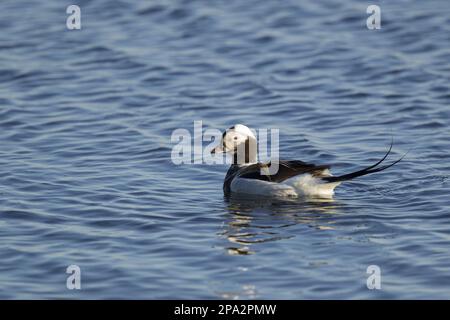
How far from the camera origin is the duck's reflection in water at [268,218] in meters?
10.1

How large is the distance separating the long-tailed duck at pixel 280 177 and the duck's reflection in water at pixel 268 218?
0.11 metres

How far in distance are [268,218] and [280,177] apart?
0.82 metres

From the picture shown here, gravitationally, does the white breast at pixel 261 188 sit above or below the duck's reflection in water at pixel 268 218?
above

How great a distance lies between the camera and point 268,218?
1095 cm

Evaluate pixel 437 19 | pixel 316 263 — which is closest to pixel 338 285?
pixel 316 263

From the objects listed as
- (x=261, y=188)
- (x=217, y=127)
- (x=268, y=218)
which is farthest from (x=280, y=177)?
(x=217, y=127)

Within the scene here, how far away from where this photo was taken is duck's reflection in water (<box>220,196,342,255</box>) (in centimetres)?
1013

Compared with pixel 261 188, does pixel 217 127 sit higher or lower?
higher

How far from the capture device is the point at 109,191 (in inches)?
471

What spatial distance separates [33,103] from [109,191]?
14.7 feet

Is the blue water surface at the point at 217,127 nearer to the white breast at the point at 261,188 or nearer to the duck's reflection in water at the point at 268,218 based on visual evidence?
the duck's reflection in water at the point at 268,218

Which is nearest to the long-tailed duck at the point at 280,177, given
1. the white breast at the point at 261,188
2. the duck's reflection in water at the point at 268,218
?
the white breast at the point at 261,188

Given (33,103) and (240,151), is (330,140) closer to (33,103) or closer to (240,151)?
(240,151)

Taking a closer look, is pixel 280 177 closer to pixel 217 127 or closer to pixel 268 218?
pixel 268 218
